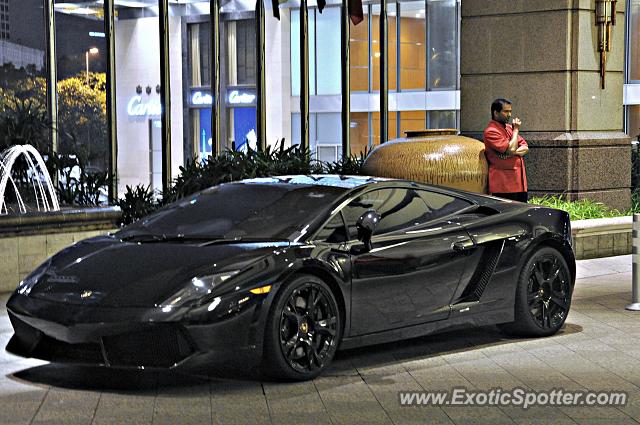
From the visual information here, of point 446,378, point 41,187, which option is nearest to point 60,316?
point 446,378

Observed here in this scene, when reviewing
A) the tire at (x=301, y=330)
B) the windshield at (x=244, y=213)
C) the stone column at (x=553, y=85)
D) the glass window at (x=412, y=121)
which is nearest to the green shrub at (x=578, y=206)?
the stone column at (x=553, y=85)

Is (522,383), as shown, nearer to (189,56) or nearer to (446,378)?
(446,378)

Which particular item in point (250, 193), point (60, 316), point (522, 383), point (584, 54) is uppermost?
→ point (584, 54)

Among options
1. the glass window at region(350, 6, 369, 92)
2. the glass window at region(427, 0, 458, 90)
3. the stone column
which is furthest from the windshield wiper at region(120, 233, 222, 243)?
the glass window at region(427, 0, 458, 90)

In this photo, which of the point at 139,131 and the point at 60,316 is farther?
the point at 139,131

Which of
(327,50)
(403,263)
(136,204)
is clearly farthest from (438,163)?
(327,50)

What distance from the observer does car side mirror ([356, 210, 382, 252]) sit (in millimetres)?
8555

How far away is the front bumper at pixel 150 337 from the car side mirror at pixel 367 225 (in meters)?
1.18

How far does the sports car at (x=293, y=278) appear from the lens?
301 inches

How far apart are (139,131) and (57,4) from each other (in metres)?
2.20

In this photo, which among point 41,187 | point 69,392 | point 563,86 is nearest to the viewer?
point 69,392

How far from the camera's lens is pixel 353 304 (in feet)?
27.6

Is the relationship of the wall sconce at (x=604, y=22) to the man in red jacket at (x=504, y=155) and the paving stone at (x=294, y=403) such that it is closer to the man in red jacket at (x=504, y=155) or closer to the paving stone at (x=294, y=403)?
the man in red jacket at (x=504, y=155)

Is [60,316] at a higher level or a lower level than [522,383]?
higher
